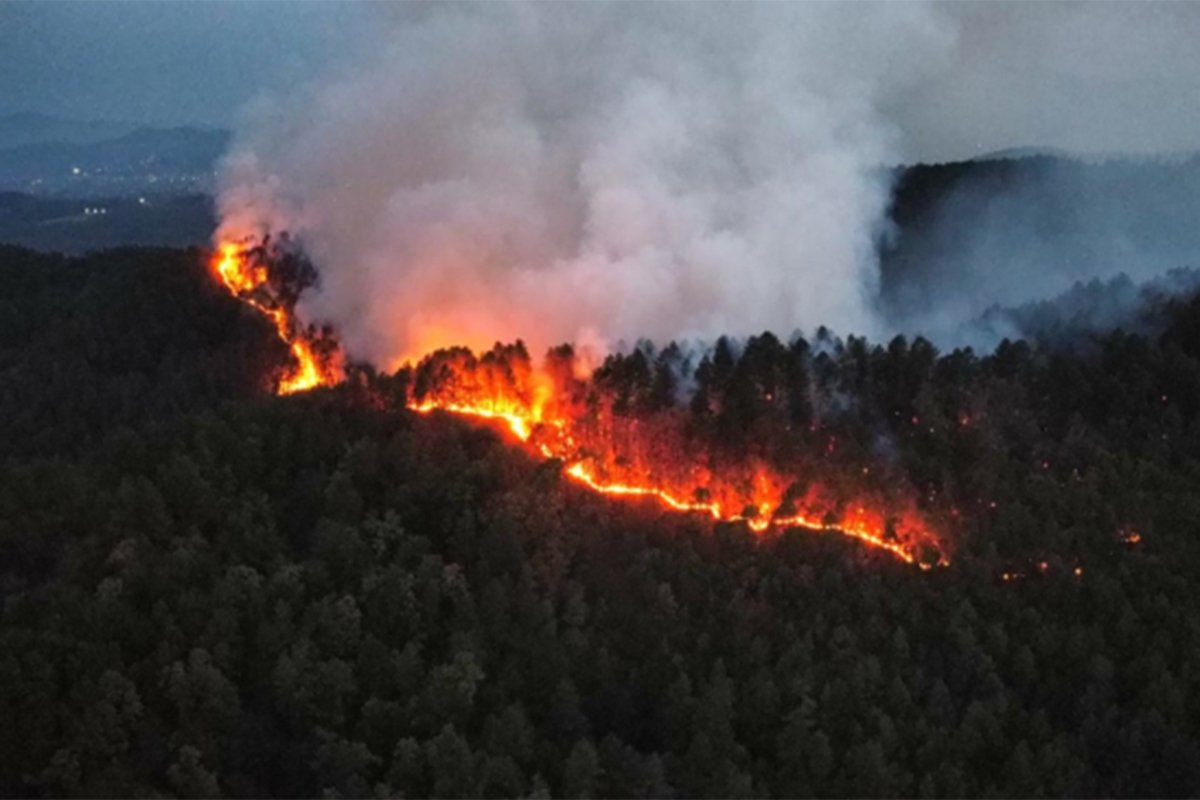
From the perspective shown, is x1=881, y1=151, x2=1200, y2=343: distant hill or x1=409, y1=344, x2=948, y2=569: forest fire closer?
x1=409, y1=344, x2=948, y2=569: forest fire

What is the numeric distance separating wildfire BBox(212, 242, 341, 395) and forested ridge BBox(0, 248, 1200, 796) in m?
17.8

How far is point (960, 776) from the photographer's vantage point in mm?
20609

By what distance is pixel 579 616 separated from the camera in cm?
2411

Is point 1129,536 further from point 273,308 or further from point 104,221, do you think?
point 104,221

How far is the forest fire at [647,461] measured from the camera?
92.6 ft

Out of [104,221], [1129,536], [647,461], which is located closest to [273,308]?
[647,461]

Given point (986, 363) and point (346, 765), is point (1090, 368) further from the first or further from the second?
point (346, 765)

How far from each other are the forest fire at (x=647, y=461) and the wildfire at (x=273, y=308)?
15935 mm

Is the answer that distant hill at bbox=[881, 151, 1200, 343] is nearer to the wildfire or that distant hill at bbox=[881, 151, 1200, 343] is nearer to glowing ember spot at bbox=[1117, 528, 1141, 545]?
the wildfire

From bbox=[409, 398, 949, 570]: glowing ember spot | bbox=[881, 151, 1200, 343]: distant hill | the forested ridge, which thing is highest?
bbox=[881, 151, 1200, 343]: distant hill

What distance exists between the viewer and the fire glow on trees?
28250 millimetres

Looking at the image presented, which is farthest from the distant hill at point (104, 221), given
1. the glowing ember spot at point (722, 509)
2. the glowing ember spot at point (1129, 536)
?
the glowing ember spot at point (1129, 536)

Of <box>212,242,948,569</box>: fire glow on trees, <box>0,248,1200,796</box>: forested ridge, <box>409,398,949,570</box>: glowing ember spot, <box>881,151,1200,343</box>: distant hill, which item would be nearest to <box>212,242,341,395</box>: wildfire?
<box>212,242,948,569</box>: fire glow on trees

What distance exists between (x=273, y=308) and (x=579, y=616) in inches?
1362
